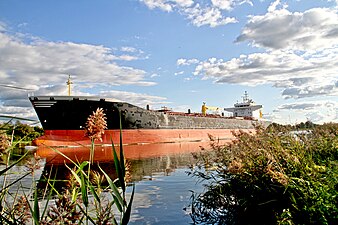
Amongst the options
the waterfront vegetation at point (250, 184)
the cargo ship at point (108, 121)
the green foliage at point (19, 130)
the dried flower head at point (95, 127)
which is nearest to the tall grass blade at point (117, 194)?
the waterfront vegetation at point (250, 184)

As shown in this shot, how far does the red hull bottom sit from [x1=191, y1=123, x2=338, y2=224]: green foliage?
14.8 metres

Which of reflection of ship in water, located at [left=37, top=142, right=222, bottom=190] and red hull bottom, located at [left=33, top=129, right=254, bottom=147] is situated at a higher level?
red hull bottom, located at [left=33, top=129, right=254, bottom=147]

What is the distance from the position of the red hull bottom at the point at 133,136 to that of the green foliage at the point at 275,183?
14.8m

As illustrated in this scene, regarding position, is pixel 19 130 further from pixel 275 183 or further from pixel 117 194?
pixel 275 183

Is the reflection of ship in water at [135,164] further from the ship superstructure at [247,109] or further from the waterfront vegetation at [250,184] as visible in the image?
the ship superstructure at [247,109]

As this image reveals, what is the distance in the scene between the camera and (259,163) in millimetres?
4688

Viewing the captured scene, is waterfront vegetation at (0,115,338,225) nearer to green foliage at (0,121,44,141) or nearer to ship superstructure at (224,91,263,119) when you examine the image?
green foliage at (0,121,44,141)

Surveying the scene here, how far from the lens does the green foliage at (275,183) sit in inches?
135

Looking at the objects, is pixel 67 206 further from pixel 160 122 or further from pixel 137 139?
pixel 160 122

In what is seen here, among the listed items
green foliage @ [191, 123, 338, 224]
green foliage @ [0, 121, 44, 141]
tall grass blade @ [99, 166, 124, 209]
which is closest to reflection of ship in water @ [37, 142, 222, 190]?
green foliage @ [191, 123, 338, 224]

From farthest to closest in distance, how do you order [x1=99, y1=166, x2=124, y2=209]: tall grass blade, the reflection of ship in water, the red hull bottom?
the red hull bottom → the reflection of ship in water → [x1=99, y1=166, x2=124, y2=209]: tall grass blade

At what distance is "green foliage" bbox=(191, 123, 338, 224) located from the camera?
11.3 ft

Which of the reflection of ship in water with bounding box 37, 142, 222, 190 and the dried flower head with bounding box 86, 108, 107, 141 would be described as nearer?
the dried flower head with bounding box 86, 108, 107, 141

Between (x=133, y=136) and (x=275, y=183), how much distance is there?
28.0 metres
